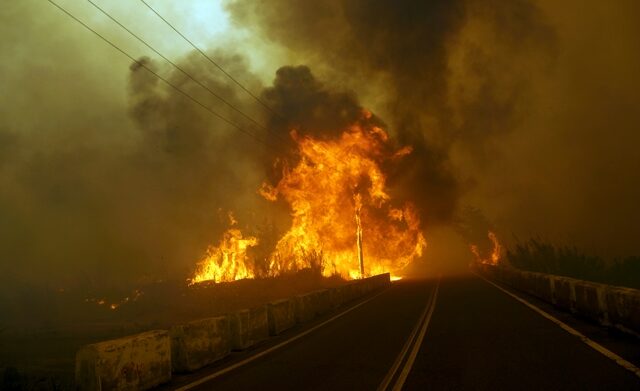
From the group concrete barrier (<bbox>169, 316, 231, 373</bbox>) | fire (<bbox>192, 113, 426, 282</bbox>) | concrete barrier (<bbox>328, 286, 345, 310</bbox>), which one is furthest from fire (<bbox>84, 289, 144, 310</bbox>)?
concrete barrier (<bbox>169, 316, 231, 373</bbox>)

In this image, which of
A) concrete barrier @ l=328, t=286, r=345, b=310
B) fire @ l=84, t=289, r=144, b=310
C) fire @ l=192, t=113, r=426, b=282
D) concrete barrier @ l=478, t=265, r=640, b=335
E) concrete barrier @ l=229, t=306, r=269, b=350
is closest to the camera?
concrete barrier @ l=478, t=265, r=640, b=335

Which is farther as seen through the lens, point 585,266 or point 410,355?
point 585,266

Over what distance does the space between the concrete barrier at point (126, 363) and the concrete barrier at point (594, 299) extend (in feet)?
27.0

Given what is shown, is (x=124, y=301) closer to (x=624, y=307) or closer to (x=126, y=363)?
(x=126, y=363)

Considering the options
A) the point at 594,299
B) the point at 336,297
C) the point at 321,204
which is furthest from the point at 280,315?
the point at 321,204

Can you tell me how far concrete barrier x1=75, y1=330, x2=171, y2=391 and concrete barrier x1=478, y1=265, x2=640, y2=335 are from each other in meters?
8.22

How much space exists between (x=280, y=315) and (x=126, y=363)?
6889 mm

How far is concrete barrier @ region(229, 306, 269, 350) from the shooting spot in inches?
414

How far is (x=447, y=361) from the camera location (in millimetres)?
7766

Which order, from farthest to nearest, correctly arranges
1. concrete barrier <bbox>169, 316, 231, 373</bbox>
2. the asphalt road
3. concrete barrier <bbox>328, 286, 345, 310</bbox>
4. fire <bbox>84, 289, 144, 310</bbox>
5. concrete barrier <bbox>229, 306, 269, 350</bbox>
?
fire <bbox>84, 289, 144, 310</bbox>
concrete barrier <bbox>328, 286, 345, 310</bbox>
concrete barrier <bbox>229, 306, 269, 350</bbox>
concrete barrier <bbox>169, 316, 231, 373</bbox>
the asphalt road

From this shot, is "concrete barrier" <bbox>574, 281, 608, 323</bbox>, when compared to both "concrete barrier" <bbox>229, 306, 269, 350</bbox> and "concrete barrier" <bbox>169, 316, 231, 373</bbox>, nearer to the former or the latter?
"concrete barrier" <bbox>229, 306, 269, 350</bbox>

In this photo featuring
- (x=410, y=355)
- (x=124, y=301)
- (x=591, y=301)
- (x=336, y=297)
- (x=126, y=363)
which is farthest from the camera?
(x=124, y=301)

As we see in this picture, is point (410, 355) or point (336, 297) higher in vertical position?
point (336, 297)

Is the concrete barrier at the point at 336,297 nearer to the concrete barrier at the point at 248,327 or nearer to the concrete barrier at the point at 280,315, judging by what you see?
the concrete barrier at the point at 280,315
